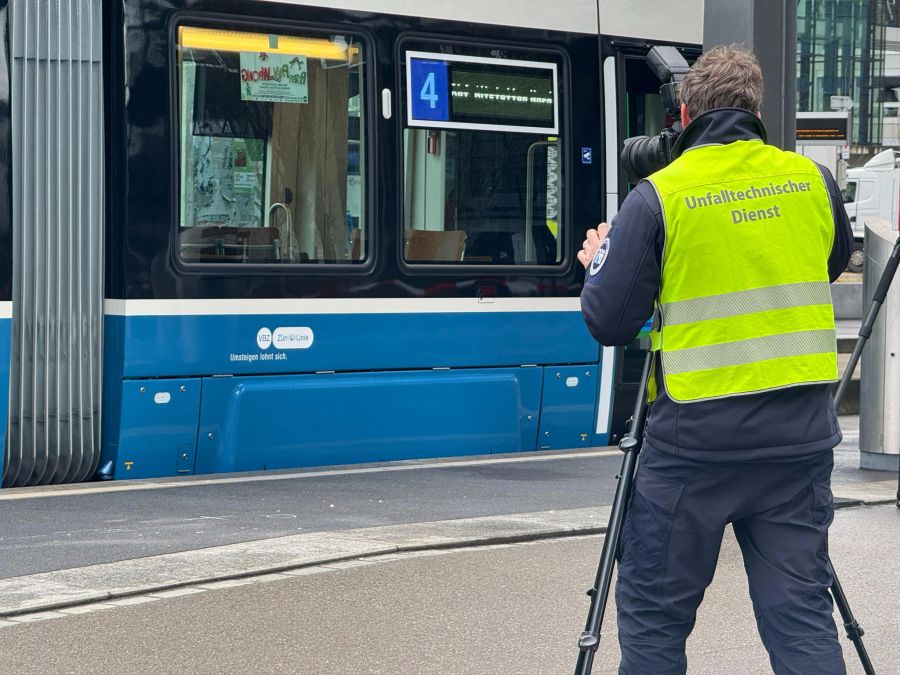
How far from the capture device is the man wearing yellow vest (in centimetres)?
353

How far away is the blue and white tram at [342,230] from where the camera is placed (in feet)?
26.7

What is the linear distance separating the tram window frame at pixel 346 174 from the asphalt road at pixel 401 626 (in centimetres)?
256

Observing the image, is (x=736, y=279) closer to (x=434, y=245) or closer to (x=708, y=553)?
(x=708, y=553)

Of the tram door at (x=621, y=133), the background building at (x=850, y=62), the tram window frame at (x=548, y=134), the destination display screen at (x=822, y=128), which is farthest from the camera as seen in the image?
the background building at (x=850, y=62)

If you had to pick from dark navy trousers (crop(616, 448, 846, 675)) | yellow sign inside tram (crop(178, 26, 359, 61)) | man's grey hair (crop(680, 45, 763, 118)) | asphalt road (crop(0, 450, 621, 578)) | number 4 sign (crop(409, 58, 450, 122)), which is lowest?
asphalt road (crop(0, 450, 621, 578))

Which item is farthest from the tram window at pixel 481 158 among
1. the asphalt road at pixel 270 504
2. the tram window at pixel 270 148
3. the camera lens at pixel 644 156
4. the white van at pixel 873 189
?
the white van at pixel 873 189

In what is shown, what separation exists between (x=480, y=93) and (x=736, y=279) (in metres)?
5.99

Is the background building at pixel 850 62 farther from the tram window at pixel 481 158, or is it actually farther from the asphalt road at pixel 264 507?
the asphalt road at pixel 264 507

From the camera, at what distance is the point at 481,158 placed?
9.45 metres

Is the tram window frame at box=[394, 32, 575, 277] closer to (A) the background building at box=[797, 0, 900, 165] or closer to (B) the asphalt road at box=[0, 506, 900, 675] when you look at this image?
(B) the asphalt road at box=[0, 506, 900, 675]

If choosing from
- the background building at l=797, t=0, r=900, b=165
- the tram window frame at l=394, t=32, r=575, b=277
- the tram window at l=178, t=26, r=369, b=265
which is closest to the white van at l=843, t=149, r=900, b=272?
the tram window frame at l=394, t=32, r=575, b=277

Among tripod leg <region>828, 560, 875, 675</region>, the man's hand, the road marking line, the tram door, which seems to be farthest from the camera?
the tram door

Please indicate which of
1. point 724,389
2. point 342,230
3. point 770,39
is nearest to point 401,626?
point 724,389

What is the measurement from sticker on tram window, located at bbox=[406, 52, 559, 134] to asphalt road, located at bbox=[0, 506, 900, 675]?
Answer: 11.3 ft
